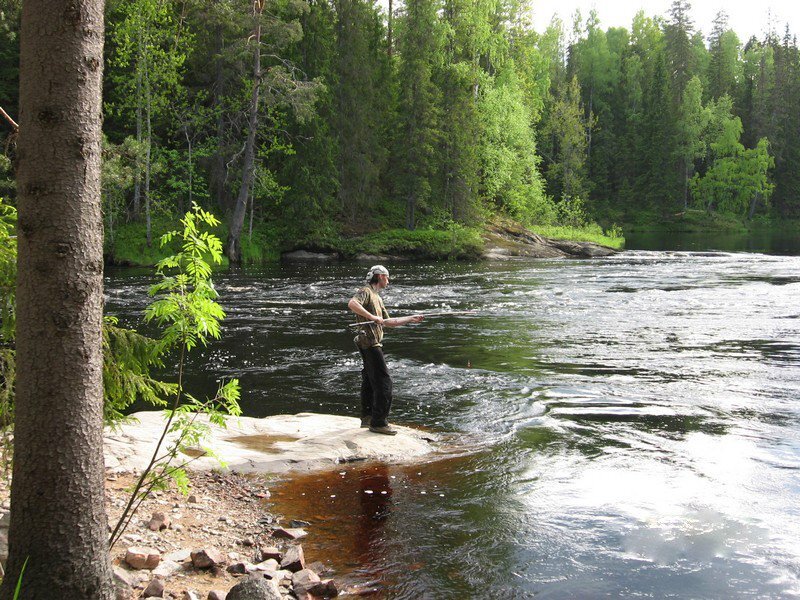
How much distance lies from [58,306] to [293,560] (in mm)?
2690

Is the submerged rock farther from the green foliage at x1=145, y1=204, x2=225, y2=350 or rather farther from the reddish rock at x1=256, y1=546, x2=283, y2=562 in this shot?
the green foliage at x1=145, y1=204, x2=225, y2=350

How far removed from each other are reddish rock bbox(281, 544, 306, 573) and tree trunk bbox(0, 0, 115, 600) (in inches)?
70.3

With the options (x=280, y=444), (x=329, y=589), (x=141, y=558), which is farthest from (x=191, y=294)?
(x=280, y=444)

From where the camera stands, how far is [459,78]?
4469cm

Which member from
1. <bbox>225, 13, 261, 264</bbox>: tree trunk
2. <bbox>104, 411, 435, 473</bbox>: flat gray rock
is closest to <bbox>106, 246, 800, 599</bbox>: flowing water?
<bbox>104, 411, 435, 473</bbox>: flat gray rock

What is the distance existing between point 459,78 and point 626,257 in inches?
578

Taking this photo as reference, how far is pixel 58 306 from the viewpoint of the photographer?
3.50m

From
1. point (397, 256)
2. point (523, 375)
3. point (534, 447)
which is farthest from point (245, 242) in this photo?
point (534, 447)

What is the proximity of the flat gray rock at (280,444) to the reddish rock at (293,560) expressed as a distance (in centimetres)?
222

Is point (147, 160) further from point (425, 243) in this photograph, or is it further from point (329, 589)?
point (329, 589)

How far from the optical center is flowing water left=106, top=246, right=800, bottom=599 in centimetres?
566

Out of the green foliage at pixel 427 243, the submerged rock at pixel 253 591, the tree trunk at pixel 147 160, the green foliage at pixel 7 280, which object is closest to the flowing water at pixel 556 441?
the submerged rock at pixel 253 591

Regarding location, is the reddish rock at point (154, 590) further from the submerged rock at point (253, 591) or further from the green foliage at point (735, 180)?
the green foliage at point (735, 180)

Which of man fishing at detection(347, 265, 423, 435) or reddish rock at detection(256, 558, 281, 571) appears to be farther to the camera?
man fishing at detection(347, 265, 423, 435)
